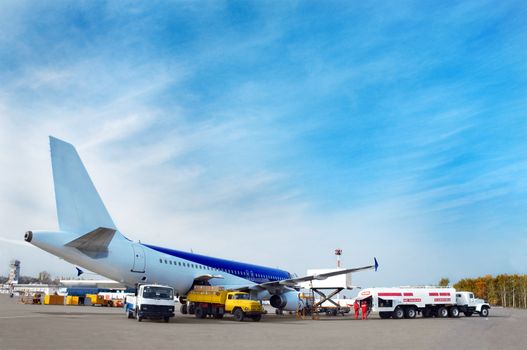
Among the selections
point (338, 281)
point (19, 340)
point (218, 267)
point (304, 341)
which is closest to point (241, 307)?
point (218, 267)

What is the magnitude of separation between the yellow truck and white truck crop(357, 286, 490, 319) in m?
14.1

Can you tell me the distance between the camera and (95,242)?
26500mm

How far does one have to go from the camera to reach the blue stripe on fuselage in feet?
116

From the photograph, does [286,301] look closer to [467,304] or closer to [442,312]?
[442,312]

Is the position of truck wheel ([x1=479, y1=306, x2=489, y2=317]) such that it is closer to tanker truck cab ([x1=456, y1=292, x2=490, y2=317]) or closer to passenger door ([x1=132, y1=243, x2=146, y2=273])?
tanker truck cab ([x1=456, y1=292, x2=490, y2=317])

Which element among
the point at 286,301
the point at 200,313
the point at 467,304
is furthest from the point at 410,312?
the point at 200,313

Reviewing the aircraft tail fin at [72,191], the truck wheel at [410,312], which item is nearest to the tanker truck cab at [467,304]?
the truck wheel at [410,312]

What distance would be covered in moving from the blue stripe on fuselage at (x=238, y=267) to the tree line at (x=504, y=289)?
325ft

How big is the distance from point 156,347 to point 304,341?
250 inches

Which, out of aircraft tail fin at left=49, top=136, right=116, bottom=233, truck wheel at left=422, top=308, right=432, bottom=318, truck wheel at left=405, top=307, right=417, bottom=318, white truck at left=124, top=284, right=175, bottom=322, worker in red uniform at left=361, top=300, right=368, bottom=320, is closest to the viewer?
white truck at left=124, top=284, right=175, bottom=322

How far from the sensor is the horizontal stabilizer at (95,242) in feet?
83.4

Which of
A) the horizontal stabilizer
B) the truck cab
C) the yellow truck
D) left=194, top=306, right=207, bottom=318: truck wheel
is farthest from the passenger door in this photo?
the truck cab

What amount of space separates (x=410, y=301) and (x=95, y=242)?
28804 millimetres

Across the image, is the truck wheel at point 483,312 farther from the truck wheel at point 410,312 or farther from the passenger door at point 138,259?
the passenger door at point 138,259
